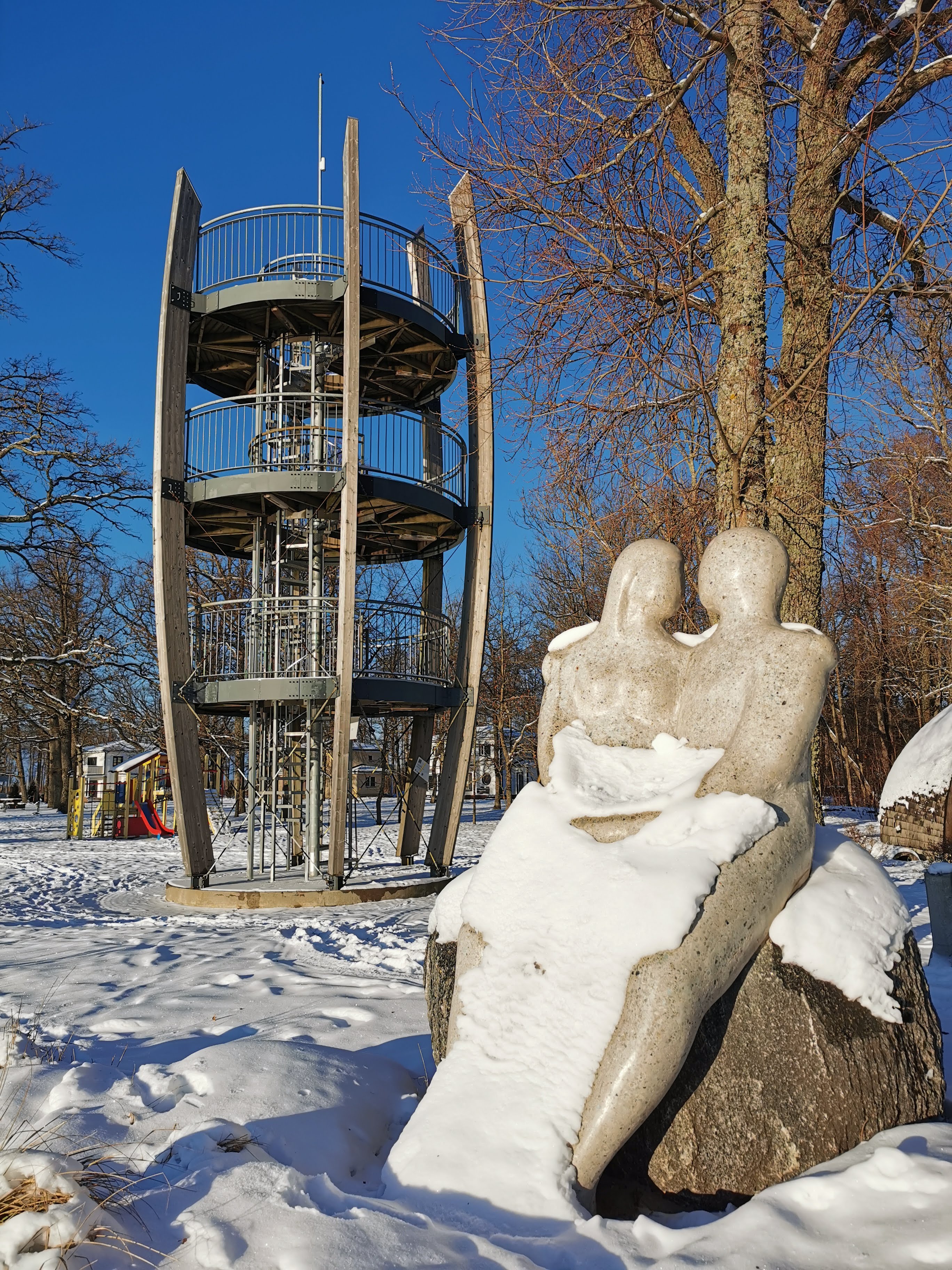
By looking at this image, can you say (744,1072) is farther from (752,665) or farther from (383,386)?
(383,386)

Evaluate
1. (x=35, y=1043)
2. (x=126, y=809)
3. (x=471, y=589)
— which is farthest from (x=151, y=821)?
(x=35, y=1043)

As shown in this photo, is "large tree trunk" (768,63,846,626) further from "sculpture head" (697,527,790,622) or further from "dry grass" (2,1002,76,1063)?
"dry grass" (2,1002,76,1063)

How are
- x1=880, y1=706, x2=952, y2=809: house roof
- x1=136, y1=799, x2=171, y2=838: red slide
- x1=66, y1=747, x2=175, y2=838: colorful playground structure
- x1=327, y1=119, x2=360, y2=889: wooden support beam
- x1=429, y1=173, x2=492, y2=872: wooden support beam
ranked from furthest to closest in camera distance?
x1=136, y1=799, x2=171, y2=838: red slide < x1=66, y1=747, x2=175, y2=838: colorful playground structure < x1=880, y1=706, x2=952, y2=809: house roof < x1=429, y1=173, x2=492, y2=872: wooden support beam < x1=327, y1=119, x2=360, y2=889: wooden support beam

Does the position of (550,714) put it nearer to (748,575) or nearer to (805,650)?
(748,575)

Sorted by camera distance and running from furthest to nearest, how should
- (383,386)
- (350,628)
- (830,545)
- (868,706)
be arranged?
(868,706) → (383,386) → (350,628) → (830,545)

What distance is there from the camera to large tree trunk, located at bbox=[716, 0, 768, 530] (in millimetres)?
7277

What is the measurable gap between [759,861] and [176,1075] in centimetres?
259

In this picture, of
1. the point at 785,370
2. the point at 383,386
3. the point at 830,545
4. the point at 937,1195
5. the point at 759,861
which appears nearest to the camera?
the point at 937,1195

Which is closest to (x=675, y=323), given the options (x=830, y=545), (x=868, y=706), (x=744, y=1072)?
(x=830, y=545)

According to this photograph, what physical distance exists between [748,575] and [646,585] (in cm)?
50

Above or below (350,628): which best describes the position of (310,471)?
above

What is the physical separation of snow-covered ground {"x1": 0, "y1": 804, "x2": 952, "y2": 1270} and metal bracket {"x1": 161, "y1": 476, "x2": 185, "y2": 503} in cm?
641

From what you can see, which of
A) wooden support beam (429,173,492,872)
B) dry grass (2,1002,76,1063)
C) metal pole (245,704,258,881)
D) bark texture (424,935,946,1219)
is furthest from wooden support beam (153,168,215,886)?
bark texture (424,935,946,1219)

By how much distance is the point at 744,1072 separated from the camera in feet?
11.0
